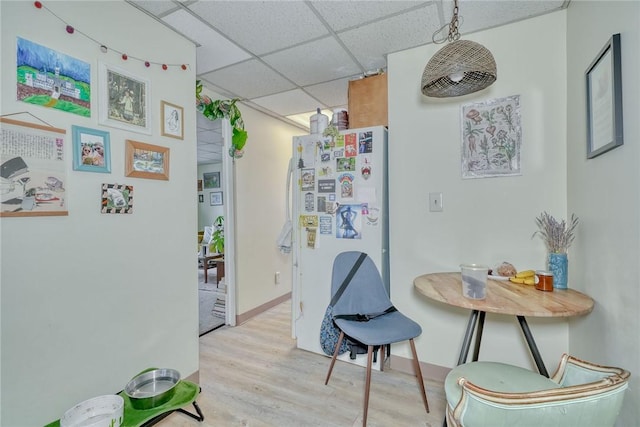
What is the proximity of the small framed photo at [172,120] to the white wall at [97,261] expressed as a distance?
0.04 m

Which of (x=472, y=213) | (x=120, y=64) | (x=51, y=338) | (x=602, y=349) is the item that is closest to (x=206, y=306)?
(x=51, y=338)

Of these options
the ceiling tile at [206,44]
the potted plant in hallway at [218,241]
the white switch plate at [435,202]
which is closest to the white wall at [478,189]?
the white switch plate at [435,202]

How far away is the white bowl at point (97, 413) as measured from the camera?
132 cm

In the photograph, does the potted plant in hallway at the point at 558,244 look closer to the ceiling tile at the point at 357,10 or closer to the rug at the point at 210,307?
the ceiling tile at the point at 357,10

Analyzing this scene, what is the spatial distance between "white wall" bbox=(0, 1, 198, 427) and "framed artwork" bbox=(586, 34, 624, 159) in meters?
2.26

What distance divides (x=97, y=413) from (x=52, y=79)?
1.63 meters

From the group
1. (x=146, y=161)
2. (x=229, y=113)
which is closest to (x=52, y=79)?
(x=146, y=161)

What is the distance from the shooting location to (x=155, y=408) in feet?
4.92

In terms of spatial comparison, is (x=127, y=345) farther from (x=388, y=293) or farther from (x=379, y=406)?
(x=388, y=293)

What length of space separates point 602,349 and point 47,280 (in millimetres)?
2539

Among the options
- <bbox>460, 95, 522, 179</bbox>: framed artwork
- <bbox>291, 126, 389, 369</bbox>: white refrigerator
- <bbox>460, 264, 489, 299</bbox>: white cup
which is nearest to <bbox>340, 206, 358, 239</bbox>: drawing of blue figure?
<bbox>291, 126, 389, 369</bbox>: white refrigerator

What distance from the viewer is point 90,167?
1518 mm

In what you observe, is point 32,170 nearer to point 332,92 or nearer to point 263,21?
point 263,21

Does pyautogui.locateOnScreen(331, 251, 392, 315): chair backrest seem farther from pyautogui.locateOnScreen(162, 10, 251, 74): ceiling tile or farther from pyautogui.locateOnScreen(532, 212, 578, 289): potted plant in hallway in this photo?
pyautogui.locateOnScreen(162, 10, 251, 74): ceiling tile
